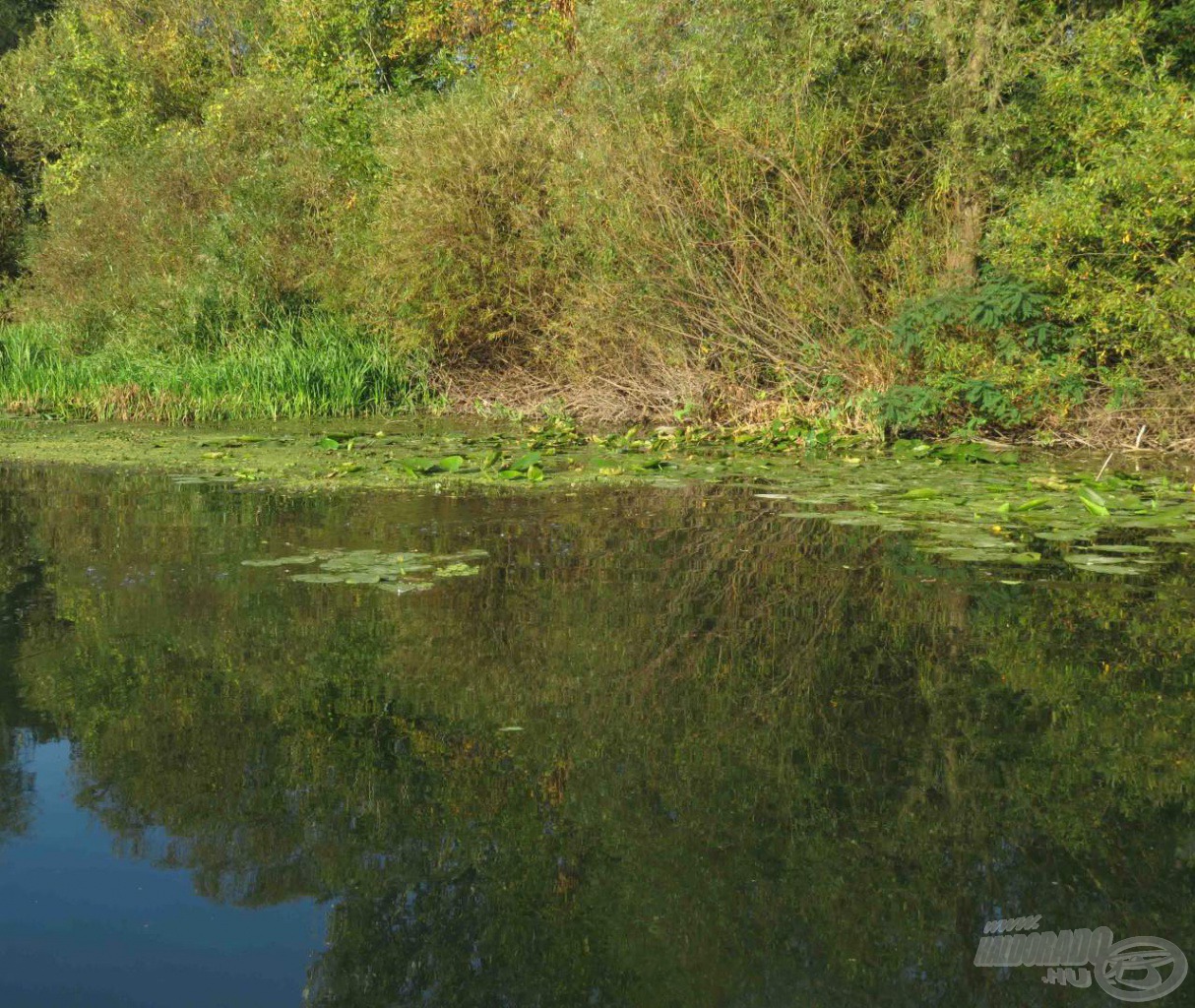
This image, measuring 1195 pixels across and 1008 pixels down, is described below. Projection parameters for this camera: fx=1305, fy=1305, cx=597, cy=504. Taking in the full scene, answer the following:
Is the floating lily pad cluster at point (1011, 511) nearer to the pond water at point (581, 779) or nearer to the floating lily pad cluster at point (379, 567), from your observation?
the pond water at point (581, 779)

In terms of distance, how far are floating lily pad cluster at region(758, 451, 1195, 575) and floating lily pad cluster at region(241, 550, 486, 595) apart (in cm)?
240

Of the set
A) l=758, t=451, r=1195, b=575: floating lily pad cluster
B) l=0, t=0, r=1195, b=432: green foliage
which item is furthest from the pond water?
l=0, t=0, r=1195, b=432: green foliage

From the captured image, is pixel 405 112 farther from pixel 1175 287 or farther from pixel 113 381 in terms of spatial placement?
pixel 1175 287

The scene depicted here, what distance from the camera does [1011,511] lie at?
766 cm

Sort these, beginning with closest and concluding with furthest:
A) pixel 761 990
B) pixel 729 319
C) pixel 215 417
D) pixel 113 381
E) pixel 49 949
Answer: pixel 761 990 → pixel 49 949 → pixel 729 319 → pixel 215 417 → pixel 113 381

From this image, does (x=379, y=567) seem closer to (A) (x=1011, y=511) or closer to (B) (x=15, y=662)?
(B) (x=15, y=662)

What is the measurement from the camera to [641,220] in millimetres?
13742

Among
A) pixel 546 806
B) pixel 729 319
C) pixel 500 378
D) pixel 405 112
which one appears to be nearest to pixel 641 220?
pixel 729 319

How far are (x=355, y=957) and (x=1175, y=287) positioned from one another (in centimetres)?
973

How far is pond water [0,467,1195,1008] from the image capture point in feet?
8.55

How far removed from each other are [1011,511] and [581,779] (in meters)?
4.91

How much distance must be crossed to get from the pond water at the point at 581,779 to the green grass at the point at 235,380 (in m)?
9.78

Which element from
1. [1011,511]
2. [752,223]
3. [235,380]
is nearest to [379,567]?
[1011,511]

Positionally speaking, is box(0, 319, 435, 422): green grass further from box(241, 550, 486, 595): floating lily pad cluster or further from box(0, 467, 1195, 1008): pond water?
box(0, 467, 1195, 1008): pond water
